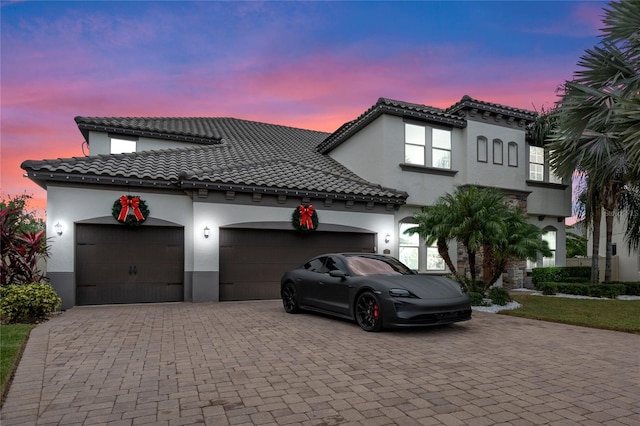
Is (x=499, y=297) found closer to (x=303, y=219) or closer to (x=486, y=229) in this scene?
(x=486, y=229)

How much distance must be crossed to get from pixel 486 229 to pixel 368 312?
15.8 ft

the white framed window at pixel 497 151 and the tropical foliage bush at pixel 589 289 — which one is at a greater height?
the white framed window at pixel 497 151

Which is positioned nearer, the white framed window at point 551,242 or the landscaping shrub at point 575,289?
the landscaping shrub at point 575,289

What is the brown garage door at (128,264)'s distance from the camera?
10859 millimetres

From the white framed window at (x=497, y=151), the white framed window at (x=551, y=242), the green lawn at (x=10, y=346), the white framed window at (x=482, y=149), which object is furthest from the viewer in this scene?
the white framed window at (x=551, y=242)

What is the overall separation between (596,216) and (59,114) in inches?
803

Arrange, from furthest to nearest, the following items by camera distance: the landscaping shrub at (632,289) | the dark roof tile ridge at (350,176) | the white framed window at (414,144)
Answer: the white framed window at (414,144)
the dark roof tile ridge at (350,176)
the landscaping shrub at (632,289)

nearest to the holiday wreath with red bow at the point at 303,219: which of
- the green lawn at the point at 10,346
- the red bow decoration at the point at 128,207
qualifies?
the red bow decoration at the point at 128,207

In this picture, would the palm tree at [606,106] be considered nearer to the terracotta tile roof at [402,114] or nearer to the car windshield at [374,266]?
the terracotta tile roof at [402,114]

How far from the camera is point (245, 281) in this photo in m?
12.2

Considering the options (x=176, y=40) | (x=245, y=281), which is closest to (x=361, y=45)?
(x=176, y=40)

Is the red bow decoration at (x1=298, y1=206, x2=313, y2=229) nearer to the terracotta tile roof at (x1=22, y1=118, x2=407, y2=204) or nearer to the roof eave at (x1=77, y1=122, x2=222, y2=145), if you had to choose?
the terracotta tile roof at (x1=22, y1=118, x2=407, y2=204)

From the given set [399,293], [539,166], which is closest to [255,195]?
[399,293]

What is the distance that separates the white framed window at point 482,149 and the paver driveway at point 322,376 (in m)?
9.18
